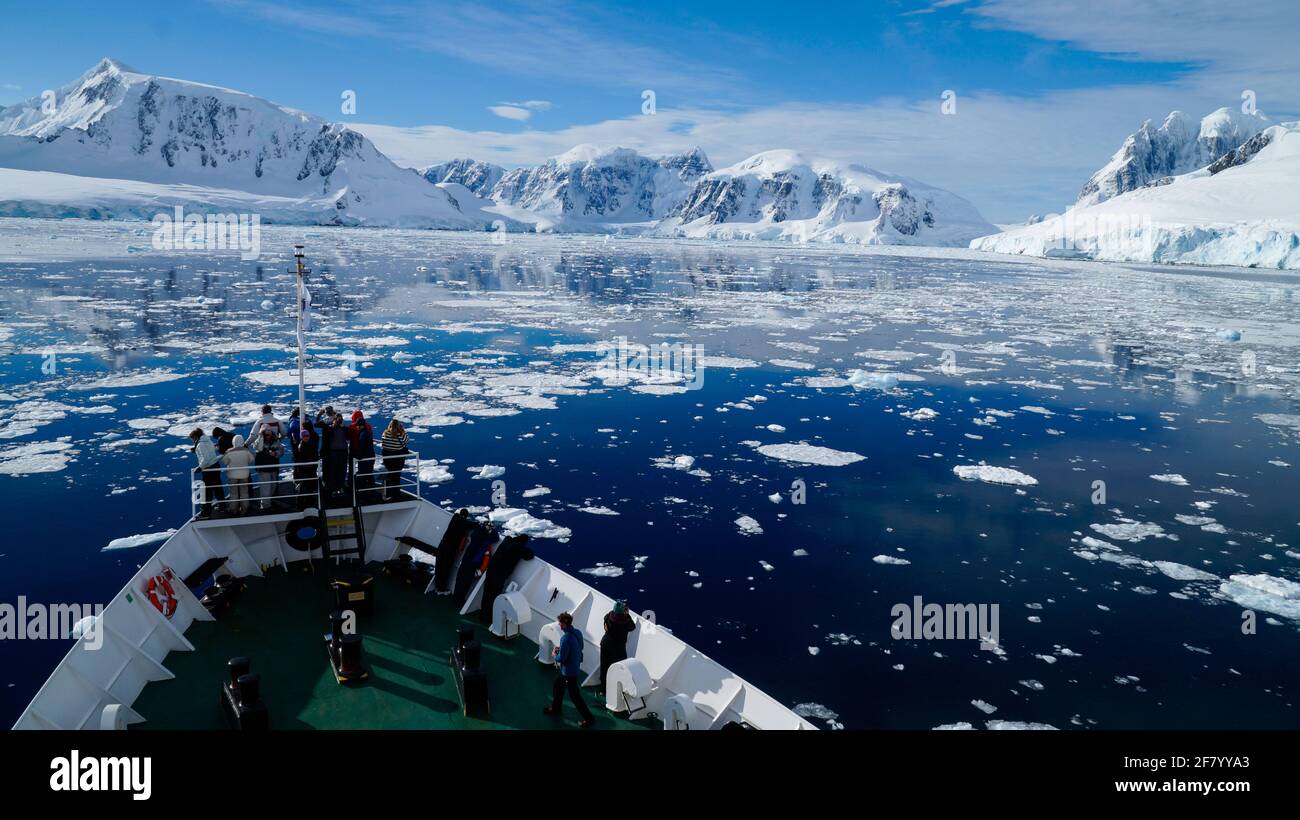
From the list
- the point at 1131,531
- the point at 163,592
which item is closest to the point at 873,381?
the point at 1131,531

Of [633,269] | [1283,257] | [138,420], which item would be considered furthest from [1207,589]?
[1283,257]

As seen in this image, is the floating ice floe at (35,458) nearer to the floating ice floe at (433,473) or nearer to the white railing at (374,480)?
the floating ice floe at (433,473)

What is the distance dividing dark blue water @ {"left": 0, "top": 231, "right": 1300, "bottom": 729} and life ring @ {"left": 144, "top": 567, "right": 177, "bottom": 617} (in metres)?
1.81

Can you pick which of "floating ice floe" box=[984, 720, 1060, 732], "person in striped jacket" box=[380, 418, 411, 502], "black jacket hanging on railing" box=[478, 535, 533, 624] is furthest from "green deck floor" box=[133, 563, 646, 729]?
"floating ice floe" box=[984, 720, 1060, 732]

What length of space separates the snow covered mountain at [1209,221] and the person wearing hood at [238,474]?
127m

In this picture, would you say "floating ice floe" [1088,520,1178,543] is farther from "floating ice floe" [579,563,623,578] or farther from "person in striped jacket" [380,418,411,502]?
"person in striped jacket" [380,418,411,502]

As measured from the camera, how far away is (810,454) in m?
19.4

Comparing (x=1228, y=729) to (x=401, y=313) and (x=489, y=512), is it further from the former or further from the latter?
(x=401, y=313)

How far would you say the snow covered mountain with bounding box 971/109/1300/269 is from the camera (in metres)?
109

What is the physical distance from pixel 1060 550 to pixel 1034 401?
13.1 m

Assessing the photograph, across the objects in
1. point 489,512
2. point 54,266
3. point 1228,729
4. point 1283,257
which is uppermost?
point 1283,257

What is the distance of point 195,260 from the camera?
74.9m

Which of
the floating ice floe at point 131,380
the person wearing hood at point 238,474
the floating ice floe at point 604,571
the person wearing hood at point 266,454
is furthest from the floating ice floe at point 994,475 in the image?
the floating ice floe at point 131,380
